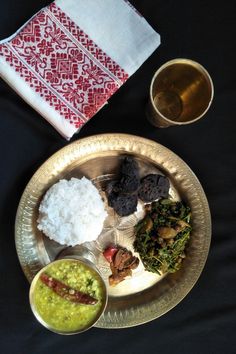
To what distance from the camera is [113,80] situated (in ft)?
4.03

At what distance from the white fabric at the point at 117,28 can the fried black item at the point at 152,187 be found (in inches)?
10.7

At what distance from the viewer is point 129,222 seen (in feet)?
4.23

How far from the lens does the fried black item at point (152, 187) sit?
1247mm

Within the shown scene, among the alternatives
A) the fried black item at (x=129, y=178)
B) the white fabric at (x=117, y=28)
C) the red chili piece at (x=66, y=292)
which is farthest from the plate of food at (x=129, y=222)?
the white fabric at (x=117, y=28)

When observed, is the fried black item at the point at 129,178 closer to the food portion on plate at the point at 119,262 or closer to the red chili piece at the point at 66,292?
the food portion on plate at the point at 119,262

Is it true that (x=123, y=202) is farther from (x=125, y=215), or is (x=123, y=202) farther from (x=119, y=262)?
(x=119, y=262)

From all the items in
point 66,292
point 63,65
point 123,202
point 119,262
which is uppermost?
point 63,65

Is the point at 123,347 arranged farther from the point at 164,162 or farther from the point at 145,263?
the point at 164,162

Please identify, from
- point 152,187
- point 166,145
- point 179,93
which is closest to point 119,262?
point 152,187

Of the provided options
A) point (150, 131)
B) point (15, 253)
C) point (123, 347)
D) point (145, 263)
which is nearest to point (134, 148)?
point (150, 131)

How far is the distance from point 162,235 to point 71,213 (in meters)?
0.24

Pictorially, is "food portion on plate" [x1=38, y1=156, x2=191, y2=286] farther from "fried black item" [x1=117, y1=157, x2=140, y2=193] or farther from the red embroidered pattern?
the red embroidered pattern

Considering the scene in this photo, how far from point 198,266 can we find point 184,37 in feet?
1.98

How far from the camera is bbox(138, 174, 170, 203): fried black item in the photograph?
1.25 m
